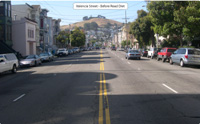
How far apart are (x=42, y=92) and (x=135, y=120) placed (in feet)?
18.4

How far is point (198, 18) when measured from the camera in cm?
2339

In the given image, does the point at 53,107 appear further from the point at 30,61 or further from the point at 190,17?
the point at 190,17

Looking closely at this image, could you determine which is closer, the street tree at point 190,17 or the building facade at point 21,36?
the street tree at point 190,17

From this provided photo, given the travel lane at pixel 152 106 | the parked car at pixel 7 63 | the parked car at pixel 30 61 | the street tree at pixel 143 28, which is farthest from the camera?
the street tree at pixel 143 28

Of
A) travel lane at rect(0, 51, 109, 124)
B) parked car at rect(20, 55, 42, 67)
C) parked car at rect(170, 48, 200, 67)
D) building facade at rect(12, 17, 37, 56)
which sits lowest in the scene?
travel lane at rect(0, 51, 109, 124)

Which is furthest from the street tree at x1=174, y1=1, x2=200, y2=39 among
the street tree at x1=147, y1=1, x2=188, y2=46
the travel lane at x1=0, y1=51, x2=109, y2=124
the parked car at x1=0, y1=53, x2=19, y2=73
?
the parked car at x1=0, y1=53, x2=19, y2=73

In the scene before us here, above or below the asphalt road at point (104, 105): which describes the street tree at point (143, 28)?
above

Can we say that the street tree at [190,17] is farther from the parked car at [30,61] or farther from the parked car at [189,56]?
the parked car at [30,61]

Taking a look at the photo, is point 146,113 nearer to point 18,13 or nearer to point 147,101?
point 147,101

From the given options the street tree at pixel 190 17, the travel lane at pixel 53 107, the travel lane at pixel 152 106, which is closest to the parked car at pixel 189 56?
the street tree at pixel 190 17

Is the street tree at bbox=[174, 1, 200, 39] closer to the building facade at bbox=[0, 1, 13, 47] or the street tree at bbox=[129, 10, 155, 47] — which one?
the street tree at bbox=[129, 10, 155, 47]

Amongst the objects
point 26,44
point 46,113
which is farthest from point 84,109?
point 26,44

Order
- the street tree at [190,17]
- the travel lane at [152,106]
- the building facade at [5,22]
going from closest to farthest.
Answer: the travel lane at [152,106] < the street tree at [190,17] < the building facade at [5,22]

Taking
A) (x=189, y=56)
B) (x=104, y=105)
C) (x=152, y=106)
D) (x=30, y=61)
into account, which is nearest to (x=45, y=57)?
(x=30, y=61)
